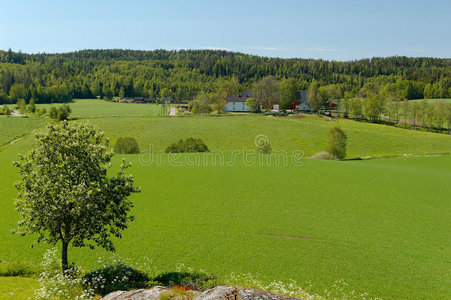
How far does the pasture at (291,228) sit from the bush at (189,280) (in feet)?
3.26

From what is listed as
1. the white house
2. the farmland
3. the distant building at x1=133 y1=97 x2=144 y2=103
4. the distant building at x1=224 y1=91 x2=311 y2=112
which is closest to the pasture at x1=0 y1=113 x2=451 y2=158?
the farmland

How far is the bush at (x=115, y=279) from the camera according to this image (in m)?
14.8

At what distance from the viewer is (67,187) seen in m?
15.6

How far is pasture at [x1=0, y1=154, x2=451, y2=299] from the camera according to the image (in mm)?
17578

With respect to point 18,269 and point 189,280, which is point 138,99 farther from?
point 189,280

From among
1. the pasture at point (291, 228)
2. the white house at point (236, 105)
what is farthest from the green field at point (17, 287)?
the white house at point (236, 105)

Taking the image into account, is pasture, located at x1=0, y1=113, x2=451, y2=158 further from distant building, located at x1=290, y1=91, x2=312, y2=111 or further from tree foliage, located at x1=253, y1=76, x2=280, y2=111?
distant building, located at x1=290, y1=91, x2=312, y2=111

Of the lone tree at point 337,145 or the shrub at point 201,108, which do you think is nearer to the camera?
the lone tree at point 337,145

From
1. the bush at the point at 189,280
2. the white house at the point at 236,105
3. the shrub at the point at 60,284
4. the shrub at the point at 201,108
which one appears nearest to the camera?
the shrub at the point at 60,284

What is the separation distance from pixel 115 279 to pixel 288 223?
549 inches

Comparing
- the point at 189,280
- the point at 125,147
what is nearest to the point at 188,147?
the point at 125,147

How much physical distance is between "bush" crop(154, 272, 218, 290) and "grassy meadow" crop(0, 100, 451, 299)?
96 cm

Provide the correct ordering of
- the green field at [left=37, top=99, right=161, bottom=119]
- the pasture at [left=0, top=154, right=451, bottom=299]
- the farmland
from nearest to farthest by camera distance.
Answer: the pasture at [left=0, top=154, right=451, bottom=299], the farmland, the green field at [left=37, top=99, right=161, bottom=119]

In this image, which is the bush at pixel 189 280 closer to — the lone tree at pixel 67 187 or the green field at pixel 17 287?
the lone tree at pixel 67 187
